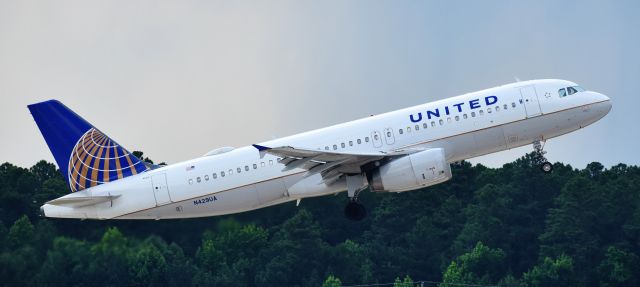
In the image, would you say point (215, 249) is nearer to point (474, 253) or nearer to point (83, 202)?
point (83, 202)

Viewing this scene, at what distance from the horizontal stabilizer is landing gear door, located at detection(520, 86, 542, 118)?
714 inches

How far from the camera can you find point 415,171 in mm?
62375

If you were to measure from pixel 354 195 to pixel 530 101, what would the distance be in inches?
338

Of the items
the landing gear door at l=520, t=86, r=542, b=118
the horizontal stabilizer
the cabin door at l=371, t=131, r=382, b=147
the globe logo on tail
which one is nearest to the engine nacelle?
the cabin door at l=371, t=131, r=382, b=147

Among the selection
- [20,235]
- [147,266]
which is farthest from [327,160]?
[20,235]

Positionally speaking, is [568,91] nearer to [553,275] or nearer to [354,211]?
[354,211]

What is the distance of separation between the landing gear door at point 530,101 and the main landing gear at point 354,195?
770 centimetres

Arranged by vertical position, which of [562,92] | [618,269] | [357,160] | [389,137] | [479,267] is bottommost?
[618,269]

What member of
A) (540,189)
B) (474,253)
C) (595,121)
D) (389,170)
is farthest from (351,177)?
(540,189)

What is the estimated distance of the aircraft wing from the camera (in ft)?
201

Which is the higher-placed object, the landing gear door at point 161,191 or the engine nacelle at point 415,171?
the landing gear door at point 161,191

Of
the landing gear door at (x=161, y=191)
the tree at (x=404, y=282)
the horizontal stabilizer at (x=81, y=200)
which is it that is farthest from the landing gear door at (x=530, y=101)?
the tree at (x=404, y=282)

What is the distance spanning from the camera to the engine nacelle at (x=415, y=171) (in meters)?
62.3

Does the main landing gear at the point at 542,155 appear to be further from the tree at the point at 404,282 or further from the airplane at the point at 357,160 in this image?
the tree at the point at 404,282
